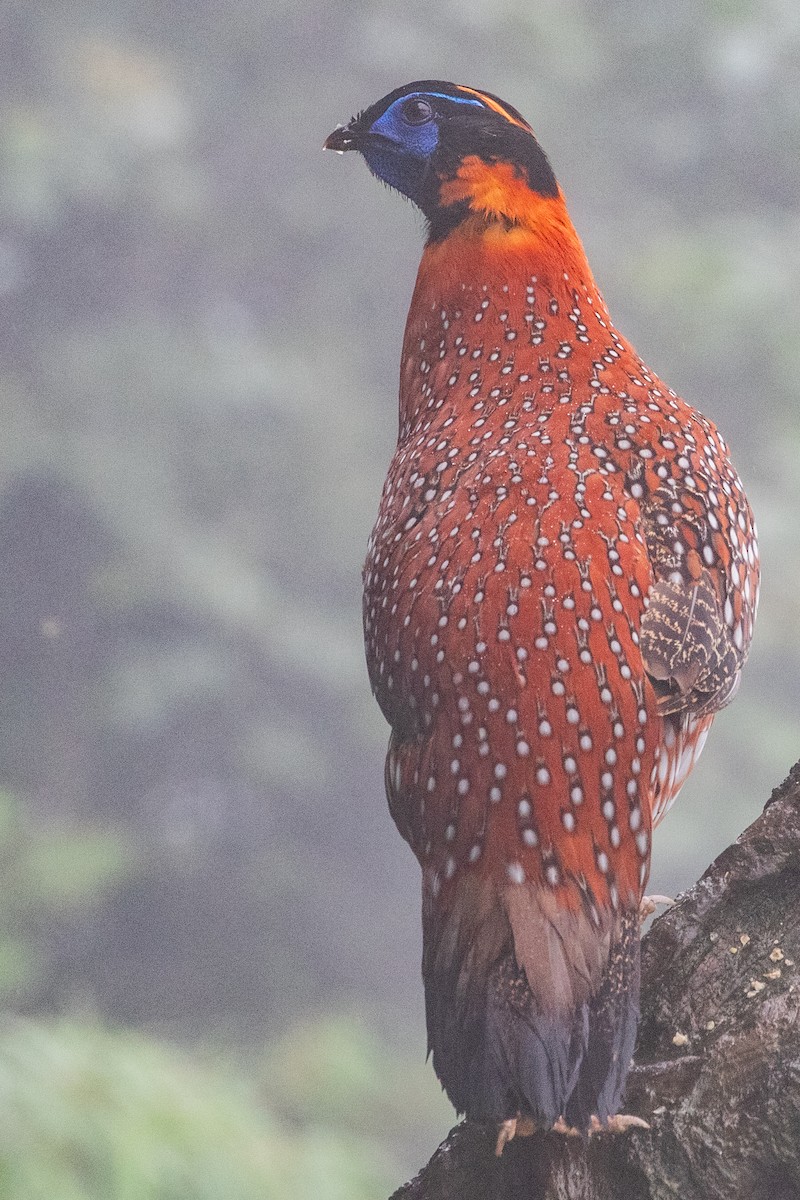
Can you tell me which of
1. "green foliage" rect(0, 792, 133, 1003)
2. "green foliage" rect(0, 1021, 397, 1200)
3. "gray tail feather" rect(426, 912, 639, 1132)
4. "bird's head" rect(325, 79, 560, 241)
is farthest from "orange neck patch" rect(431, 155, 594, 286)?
"green foliage" rect(0, 1021, 397, 1200)

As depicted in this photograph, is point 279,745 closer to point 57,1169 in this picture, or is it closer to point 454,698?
point 57,1169

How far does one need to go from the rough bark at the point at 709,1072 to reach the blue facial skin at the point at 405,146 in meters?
0.87

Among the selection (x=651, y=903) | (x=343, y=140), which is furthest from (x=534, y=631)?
(x=343, y=140)

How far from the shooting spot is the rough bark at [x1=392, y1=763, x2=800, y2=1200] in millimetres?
1158

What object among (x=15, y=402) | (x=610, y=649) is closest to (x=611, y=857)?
(x=610, y=649)

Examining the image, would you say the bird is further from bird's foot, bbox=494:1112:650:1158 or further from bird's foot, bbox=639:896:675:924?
bird's foot, bbox=639:896:675:924

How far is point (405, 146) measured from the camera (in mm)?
1532


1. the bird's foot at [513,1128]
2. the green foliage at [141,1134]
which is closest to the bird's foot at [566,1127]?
the bird's foot at [513,1128]

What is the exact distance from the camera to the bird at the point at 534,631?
1.10 metres

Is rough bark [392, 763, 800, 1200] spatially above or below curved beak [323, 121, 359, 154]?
below

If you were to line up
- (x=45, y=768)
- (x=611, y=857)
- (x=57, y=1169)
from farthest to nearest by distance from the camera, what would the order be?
(x=45, y=768) → (x=57, y=1169) → (x=611, y=857)

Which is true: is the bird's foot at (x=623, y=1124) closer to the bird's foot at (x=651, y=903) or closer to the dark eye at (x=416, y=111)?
the bird's foot at (x=651, y=903)

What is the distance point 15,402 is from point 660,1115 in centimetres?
214

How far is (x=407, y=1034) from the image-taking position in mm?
2768
